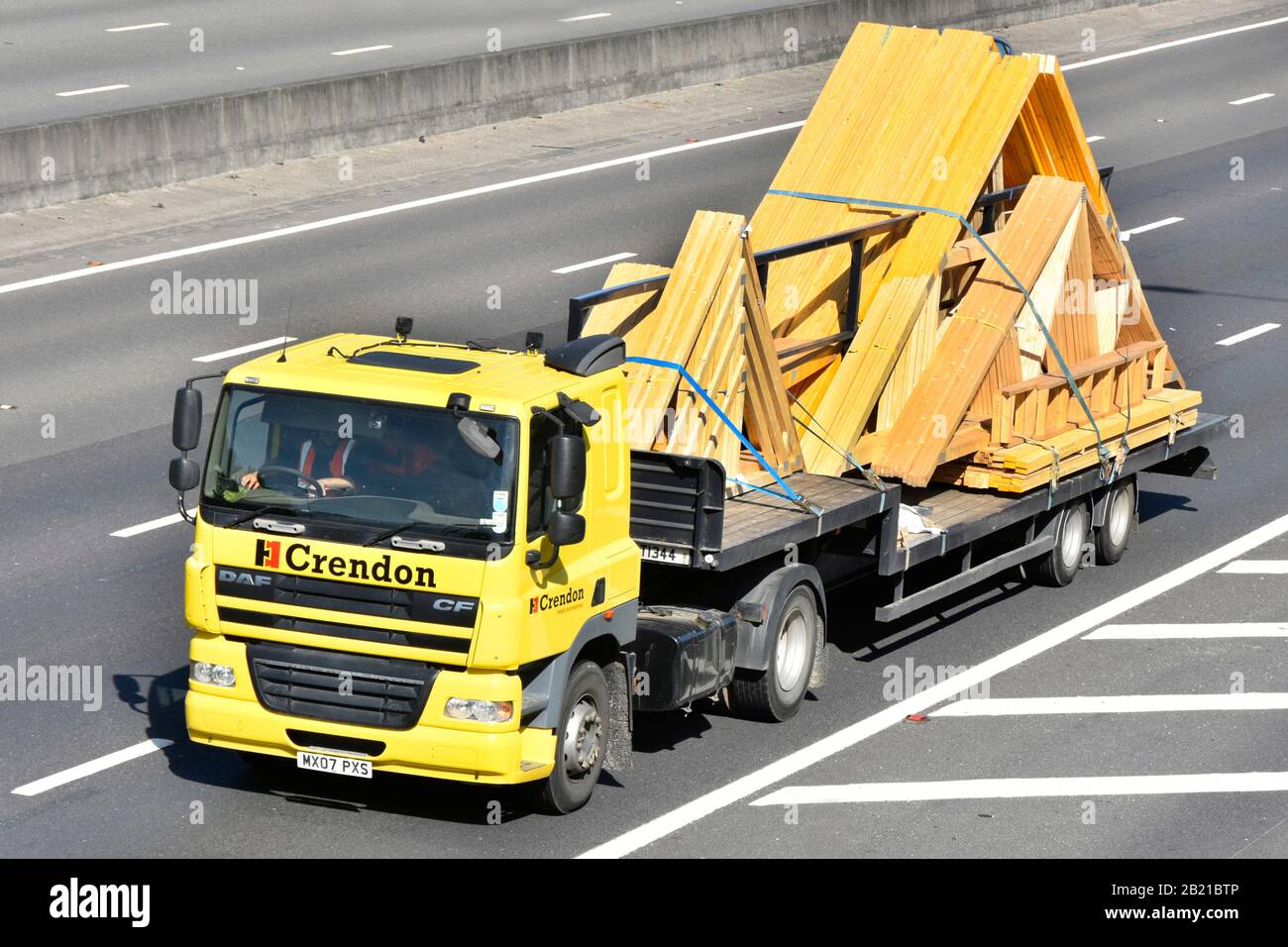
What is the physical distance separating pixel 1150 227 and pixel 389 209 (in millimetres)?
10461

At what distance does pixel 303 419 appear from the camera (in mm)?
10469

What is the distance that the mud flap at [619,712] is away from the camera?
1140 centimetres

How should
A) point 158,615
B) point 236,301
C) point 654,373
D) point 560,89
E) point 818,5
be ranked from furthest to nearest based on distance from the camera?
point 818,5
point 560,89
point 236,301
point 158,615
point 654,373

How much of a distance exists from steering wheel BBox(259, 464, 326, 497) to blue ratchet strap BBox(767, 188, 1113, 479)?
6.34 meters

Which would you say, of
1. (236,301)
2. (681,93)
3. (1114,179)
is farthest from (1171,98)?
(236,301)

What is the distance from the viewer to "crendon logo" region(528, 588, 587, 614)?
1030cm

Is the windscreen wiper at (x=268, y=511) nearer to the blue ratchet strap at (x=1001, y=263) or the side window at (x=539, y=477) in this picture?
the side window at (x=539, y=477)

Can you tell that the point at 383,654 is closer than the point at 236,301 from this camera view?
Yes

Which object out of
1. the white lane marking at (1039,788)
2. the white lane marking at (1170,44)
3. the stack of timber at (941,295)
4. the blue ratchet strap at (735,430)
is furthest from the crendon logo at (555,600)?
the white lane marking at (1170,44)

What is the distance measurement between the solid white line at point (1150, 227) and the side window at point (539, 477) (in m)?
18.2

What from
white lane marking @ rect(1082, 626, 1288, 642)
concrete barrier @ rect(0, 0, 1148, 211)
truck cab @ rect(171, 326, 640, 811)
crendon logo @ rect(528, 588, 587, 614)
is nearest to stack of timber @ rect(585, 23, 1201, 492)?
white lane marking @ rect(1082, 626, 1288, 642)

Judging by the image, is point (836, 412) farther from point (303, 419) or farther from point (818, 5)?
point (818, 5)

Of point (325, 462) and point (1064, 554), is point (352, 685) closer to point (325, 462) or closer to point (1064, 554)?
point (325, 462)
